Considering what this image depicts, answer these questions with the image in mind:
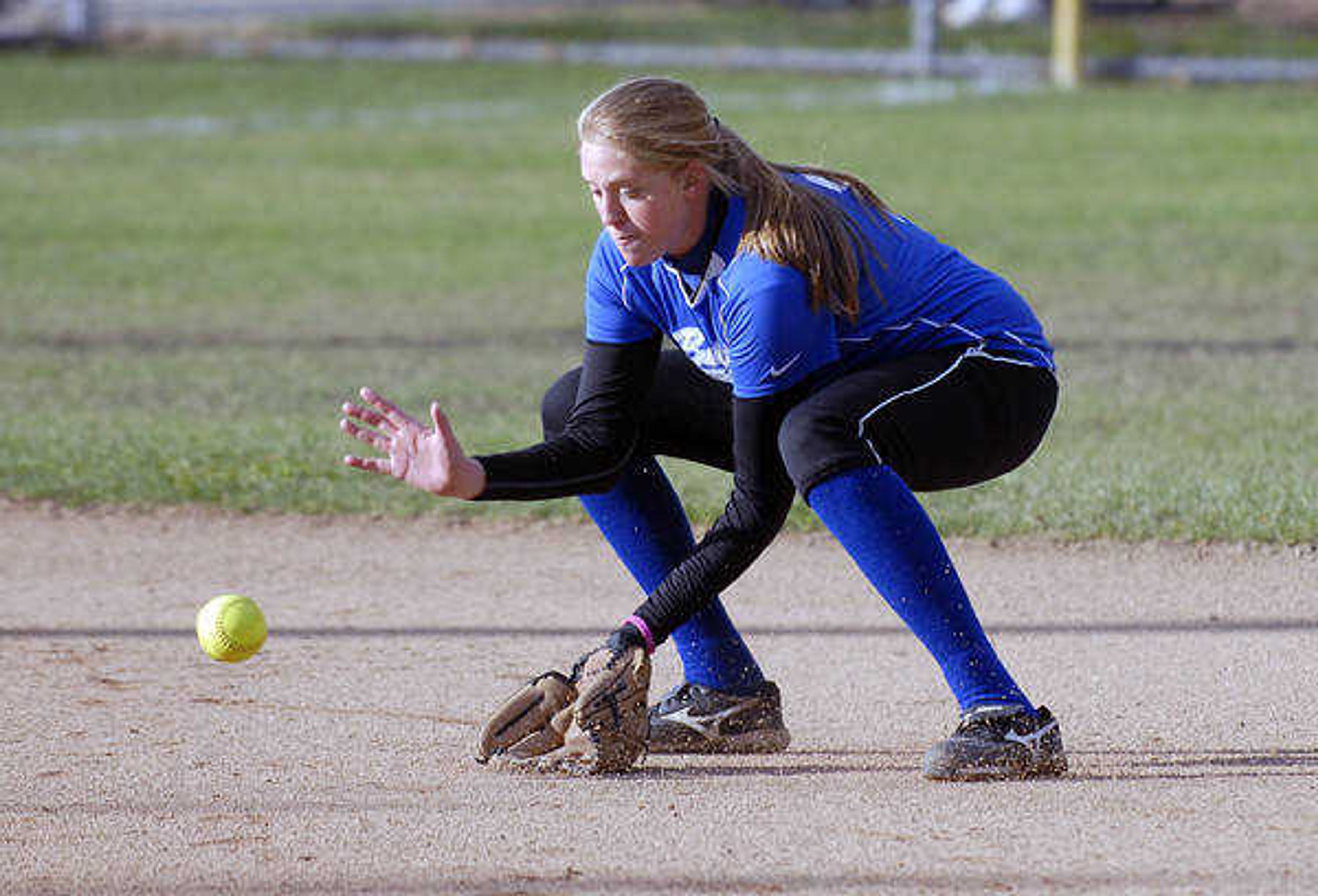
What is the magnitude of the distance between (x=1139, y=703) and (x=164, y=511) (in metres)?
3.43

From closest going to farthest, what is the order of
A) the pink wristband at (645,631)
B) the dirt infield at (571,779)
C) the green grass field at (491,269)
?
1. the dirt infield at (571,779)
2. the pink wristband at (645,631)
3. the green grass field at (491,269)

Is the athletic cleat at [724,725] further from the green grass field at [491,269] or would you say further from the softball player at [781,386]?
the green grass field at [491,269]

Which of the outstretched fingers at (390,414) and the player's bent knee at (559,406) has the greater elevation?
the outstretched fingers at (390,414)

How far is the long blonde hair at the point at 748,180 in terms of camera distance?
3.74 m

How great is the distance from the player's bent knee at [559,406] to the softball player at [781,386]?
0.06ft

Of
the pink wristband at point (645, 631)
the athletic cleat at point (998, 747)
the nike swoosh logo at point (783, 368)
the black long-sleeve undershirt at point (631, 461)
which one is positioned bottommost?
the athletic cleat at point (998, 747)

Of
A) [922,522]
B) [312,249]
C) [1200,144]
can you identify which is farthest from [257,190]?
[922,522]

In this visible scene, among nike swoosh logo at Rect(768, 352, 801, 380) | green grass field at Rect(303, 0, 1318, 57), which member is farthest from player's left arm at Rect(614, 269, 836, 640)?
green grass field at Rect(303, 0, 1318, 57)

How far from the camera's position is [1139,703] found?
15.3 feet

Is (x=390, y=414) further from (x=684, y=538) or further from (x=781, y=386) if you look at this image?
(x=684, y=538)

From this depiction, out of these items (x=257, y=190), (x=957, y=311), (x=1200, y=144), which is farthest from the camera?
(x=1200, y=144)

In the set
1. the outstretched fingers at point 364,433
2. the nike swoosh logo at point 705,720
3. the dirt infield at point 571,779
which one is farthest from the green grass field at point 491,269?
the outstretched fingers at point 364,433

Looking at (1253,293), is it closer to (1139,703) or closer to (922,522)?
(1139,703)

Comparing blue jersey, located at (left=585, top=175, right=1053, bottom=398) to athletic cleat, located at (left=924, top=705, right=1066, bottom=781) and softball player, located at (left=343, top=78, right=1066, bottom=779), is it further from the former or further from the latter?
athletic cleat, located at (left=924, top=705, right=1066, bottom=781)
